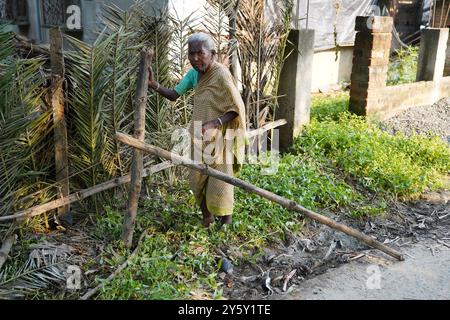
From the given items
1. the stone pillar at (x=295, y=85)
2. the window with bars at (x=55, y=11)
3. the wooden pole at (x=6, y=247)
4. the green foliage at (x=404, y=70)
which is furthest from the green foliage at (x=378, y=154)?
the window with bars at (x=55, y=11)

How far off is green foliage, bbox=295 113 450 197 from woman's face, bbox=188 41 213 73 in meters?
2.45

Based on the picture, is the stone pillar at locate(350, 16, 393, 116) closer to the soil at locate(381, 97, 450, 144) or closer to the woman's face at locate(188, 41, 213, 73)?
the soil at locate(381, 97, 450, 144)

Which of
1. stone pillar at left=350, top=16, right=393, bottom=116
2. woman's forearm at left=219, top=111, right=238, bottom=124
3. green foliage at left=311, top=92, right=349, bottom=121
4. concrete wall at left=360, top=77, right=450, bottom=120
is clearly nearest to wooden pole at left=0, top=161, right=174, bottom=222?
woman's forearm at left=219, top=111, right=238, bottom=124

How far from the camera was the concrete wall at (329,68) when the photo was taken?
10.0 metres

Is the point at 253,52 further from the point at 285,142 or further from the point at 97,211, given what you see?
the point at 97,211

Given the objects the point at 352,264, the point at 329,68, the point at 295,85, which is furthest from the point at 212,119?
the point at 329,68

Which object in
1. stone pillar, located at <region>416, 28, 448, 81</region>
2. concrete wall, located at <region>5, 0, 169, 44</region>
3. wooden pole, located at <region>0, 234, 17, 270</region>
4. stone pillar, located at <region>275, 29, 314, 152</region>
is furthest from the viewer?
stone pillar, located at <region>416, 28, 448, 81</region>

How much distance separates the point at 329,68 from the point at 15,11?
671 cm

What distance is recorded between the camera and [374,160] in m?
5.49

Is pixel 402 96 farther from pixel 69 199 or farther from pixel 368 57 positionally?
pixel 69 199

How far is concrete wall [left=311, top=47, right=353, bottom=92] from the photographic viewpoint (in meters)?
10.0

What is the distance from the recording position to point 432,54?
782 centimetres

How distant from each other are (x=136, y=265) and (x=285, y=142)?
10.0ft
